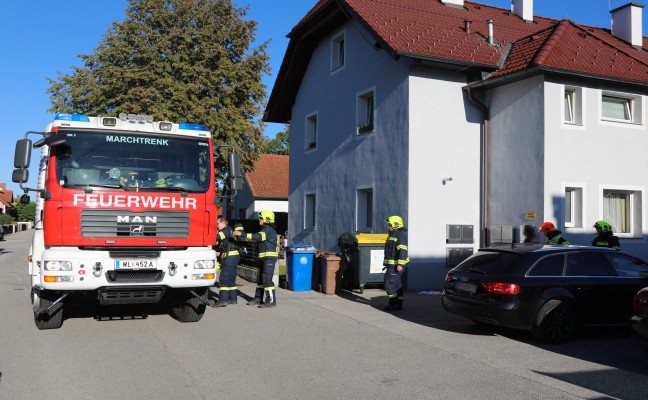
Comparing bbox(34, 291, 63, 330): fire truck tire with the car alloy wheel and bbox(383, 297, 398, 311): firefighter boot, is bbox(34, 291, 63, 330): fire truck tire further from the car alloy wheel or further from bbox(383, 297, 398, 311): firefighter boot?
the car alloy wheel

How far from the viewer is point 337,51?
19.0 m

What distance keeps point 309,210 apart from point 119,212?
12.5 meters

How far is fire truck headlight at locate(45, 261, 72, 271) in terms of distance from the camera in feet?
25.1

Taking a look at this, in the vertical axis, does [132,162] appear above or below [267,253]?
above

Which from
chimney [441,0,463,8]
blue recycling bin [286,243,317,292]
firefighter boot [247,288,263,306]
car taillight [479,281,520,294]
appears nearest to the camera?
car taillight [479,281,520,294]

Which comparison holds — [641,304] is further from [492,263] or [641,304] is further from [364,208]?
[364,208]

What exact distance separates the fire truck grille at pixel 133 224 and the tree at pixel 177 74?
15.0 meters

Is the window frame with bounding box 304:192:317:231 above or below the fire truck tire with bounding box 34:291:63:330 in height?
above

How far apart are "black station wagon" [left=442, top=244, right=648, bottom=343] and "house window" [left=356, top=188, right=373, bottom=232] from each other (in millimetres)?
7904

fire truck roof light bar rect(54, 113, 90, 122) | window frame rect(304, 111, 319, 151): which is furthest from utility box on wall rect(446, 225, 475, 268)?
fire truck roof light bar rect(54, 113, 90, 122)

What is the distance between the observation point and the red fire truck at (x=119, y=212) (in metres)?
7.88

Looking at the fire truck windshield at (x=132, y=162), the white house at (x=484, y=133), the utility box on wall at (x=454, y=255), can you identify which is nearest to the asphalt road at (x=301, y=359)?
the fire truck windshield at (x=132, y=162)

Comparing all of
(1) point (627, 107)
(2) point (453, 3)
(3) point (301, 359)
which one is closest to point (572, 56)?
(1) point (627, 107)

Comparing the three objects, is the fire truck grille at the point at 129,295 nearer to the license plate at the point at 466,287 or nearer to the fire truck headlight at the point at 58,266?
the fire truck headlight at the point at 58,266
